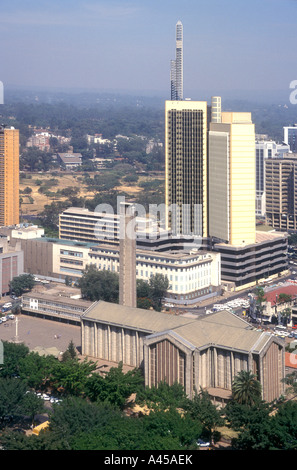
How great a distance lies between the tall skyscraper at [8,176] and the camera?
20781 millimetres

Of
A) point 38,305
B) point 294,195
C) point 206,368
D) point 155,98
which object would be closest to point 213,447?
point 206,368

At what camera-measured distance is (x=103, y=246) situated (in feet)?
58.3

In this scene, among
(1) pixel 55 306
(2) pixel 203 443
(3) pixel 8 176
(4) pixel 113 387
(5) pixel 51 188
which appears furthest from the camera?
(5) pixel 51 188

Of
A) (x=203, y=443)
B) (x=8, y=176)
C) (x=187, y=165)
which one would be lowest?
(x=203, y=443)

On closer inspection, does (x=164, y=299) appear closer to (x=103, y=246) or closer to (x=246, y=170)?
(x=103, y=246)

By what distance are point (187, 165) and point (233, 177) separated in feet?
5.00

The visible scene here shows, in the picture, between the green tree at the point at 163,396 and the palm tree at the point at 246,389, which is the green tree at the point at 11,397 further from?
the palm tree at the point at 246,389

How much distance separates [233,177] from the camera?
55.5ft

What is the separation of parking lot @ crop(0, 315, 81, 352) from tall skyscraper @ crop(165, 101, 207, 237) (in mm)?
4859

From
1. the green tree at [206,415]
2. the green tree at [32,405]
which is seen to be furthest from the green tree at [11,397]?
the green tree at [206,415]

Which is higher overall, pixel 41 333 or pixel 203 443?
pixel 41 333

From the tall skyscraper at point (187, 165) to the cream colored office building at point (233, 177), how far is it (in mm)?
317

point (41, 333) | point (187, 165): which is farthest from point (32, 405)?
point (187, 165)

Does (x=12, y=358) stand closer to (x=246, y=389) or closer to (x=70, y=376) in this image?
(x=70, y=376)
